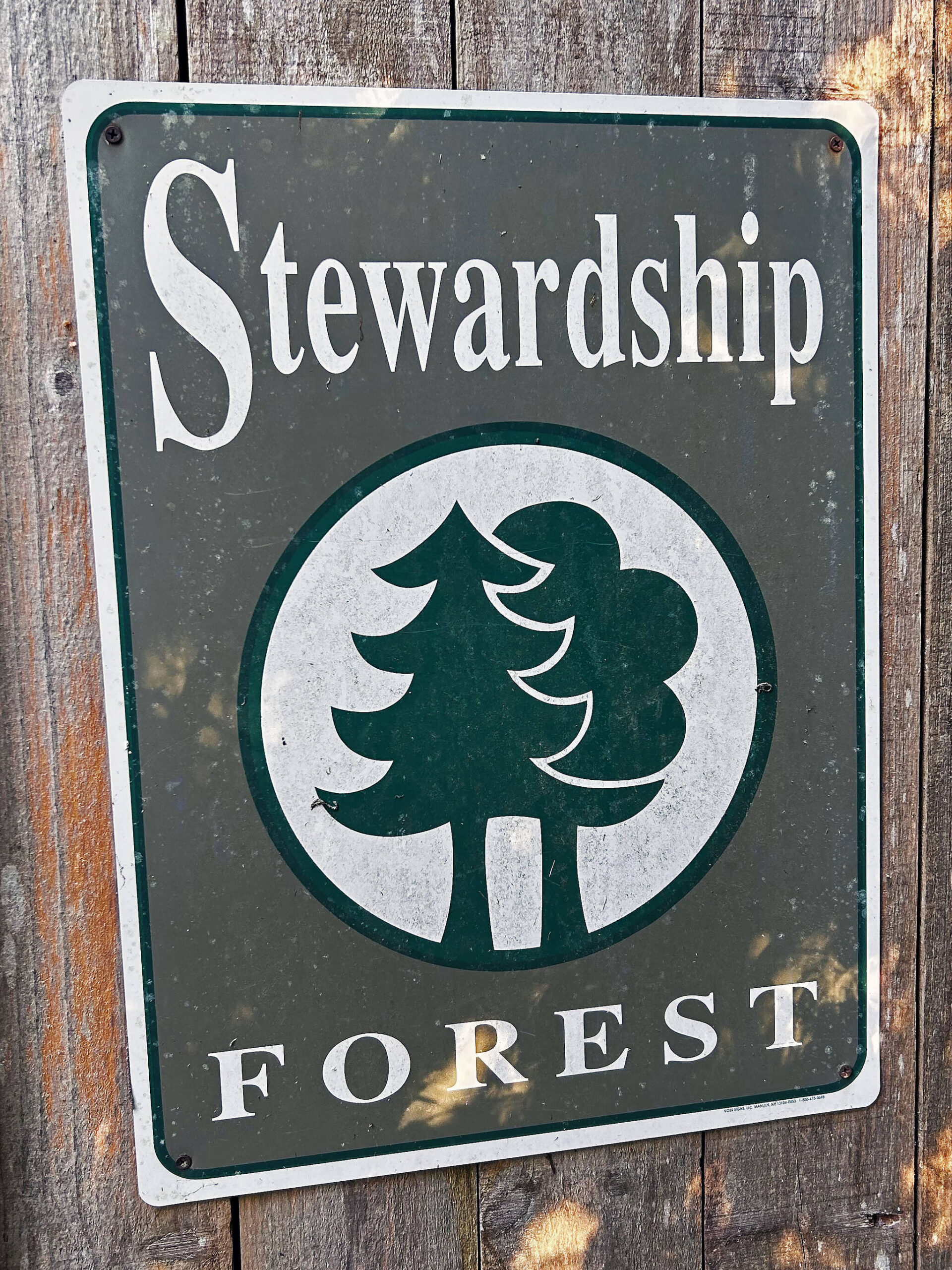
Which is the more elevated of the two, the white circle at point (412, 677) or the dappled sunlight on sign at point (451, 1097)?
the white circle at point (412, 677)

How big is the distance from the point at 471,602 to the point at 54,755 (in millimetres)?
402

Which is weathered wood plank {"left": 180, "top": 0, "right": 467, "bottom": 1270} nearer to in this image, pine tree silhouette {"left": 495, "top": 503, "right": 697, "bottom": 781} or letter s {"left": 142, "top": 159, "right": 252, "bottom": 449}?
letter s {"left": 142, "top": 159, "right": 252, "bottom": 449}

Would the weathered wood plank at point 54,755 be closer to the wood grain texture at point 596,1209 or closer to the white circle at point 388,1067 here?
the white circle at point 388,1067

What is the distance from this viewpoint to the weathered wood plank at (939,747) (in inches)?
38.3

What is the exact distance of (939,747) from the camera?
3.31 feet

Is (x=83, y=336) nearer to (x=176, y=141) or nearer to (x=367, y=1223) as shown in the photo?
(x=176, y=141)

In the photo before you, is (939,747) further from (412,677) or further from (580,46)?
(580,46)

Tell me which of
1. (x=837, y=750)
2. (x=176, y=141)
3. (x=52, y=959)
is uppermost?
(x=176, y=141)

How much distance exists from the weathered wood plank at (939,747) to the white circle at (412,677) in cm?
23

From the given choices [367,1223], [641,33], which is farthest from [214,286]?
[367,1223]

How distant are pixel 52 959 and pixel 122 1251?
29cm

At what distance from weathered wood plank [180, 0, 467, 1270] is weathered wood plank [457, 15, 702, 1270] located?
0.03 metres

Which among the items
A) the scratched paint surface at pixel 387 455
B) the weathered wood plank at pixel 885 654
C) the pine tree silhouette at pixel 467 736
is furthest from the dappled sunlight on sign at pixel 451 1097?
the weathered wood plank at pixel 885 654

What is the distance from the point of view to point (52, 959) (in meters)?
0.88
